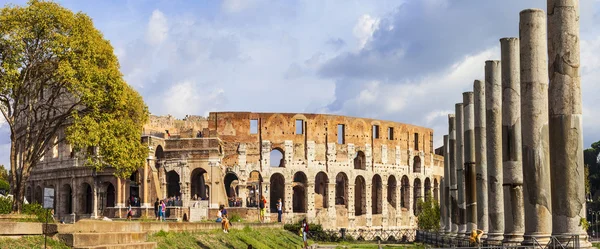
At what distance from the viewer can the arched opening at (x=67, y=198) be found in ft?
158

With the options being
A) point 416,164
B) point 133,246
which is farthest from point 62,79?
point 416,164

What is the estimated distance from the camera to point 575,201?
14578 millimetres

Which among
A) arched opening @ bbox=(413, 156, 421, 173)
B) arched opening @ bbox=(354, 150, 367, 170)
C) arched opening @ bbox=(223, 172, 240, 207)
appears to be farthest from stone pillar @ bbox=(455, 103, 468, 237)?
arched opening @ bbox=(413, 156, 421, 173)

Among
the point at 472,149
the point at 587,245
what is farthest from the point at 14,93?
the point at 587,245

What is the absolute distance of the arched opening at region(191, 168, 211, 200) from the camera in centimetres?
4756

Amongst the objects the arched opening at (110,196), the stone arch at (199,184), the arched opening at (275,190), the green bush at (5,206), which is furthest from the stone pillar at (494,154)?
the arched opening at (275,190)

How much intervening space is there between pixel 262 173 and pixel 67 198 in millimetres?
12139

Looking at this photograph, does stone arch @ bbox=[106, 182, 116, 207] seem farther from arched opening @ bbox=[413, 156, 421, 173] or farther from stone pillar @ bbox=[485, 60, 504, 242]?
stone pillar @ bbox=[485, 60, 504, 242]

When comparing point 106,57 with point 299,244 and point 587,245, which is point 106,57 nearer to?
point 299,244

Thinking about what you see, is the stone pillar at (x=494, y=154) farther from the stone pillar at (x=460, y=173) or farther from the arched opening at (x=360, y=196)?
the arched opening at (x=360, y=196)

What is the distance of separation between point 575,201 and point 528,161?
2.00 metres

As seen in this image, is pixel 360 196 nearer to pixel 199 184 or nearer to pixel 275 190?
pixel 275 190

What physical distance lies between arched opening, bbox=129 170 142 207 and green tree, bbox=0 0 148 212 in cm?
1428

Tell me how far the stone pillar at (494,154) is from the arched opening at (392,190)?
Result: 114ft
